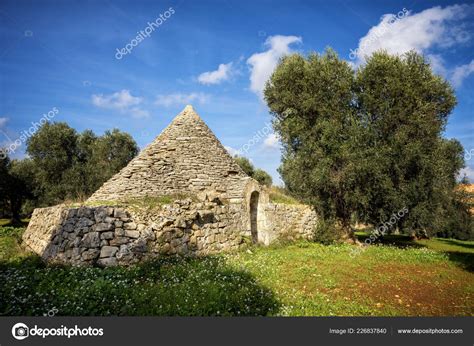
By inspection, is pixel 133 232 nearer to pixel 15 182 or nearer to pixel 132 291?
pixel 132 291

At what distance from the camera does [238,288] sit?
274 inches

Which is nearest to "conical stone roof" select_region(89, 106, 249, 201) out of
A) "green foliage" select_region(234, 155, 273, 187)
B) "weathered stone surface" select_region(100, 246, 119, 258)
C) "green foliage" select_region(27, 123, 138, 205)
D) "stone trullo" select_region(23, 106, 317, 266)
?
"stone trullo" select_region(23, 106, 317, 266)

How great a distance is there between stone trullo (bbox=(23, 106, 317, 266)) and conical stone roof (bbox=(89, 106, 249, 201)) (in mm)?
45

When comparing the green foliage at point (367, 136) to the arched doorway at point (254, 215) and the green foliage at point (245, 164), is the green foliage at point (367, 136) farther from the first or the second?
the green foliage at point (245, 164)

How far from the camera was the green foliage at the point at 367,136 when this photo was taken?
49.2 feet

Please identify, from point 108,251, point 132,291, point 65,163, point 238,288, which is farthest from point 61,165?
point 238,288

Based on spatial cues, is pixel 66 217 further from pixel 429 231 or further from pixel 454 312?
pixel 429 231

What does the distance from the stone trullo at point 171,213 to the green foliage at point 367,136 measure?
2.73 m

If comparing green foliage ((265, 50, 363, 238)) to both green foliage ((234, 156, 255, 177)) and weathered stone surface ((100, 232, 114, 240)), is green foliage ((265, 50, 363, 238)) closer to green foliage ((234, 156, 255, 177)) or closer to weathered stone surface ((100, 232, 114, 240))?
weathered stone surface ((100, 232, 114, 240))

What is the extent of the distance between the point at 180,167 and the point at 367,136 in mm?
10571

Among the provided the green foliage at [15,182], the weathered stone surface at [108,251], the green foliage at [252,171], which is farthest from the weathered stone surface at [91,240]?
the green foliage at [252,171]

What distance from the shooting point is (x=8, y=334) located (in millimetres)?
3742

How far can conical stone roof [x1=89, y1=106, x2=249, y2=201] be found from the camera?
43.0ft

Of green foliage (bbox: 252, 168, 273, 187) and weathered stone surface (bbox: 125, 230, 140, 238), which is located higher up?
green foliage (bbox: 252, 168, 273, 187)
